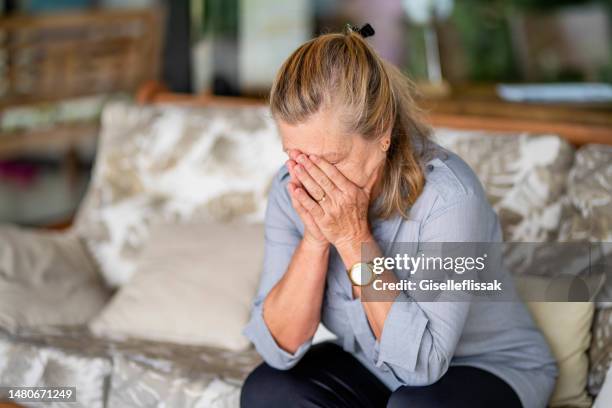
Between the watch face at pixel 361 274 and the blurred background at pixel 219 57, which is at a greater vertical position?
the watch face at pixel 361 274

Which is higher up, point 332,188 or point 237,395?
point 332,188

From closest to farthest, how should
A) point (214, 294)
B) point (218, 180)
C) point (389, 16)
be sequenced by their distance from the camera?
point (214, 294)
point (218, 180)
point (389, 16)

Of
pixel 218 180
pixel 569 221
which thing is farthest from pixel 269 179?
pixel 569 221

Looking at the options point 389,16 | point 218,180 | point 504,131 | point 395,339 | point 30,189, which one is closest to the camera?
point 395,339

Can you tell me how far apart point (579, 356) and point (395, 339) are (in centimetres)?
56

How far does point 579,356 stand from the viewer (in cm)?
169

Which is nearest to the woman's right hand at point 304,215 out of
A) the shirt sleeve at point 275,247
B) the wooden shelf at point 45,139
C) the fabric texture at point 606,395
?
the shirt sleeve at point 275,247

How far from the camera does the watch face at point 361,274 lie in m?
1.38

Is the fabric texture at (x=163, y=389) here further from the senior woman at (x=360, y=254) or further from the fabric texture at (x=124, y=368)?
the senior woman at (x=360, y=254)

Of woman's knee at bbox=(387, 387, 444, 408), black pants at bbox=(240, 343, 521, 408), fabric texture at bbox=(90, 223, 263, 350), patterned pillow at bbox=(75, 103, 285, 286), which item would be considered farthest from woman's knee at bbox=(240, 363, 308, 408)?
patterned pillow at bbox=(75, 103, 285, 286)

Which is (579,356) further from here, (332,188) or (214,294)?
(214,294)

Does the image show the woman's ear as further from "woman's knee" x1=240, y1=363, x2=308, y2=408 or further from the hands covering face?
"woman's knee" x1=240, y1=363, x2=308, y2=408

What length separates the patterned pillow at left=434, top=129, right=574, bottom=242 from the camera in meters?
1.99

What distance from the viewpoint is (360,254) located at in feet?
4.59
